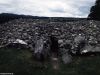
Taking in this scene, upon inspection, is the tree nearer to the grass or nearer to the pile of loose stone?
the pile of loose stone

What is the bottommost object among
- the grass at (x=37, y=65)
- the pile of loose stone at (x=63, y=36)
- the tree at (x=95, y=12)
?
the grass at (x=37, y=65)

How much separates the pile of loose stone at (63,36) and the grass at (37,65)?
52.0 inches

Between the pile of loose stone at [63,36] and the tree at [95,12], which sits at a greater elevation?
the tree at [95,12]

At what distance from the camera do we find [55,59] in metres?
28.9

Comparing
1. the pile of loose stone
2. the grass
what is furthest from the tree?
the grass

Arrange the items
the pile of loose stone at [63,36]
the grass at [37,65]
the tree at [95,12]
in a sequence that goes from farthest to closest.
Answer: the tree at [95,12] → the pile of loose stone at [63,36] → the grass at [37,65]

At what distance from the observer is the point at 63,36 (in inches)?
1411

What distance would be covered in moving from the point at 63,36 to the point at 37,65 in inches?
393

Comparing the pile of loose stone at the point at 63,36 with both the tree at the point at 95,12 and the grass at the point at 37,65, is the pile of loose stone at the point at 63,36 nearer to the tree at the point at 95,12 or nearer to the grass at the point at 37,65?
the grass at the point at 37,65

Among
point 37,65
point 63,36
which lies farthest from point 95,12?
point 37,65

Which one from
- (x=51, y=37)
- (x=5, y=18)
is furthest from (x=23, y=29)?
(x=5, y=18)

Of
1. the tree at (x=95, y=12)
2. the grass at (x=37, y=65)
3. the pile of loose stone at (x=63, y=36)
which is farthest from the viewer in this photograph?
the tree at (x=95, y=12)

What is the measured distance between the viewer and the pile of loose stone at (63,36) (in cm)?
3055

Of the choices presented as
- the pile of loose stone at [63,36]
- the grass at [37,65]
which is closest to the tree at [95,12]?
the pile of loose stone at [63,36]
